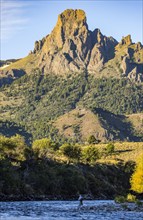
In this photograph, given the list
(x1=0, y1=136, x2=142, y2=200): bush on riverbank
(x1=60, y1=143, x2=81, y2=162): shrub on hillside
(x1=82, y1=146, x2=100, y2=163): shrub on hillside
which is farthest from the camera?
(x1=82, y1=146, x2=100, y2=163): shrub on hillside

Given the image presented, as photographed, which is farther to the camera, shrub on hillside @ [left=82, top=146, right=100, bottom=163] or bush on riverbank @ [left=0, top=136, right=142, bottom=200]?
shrub on hillside @ [left=82, top=146, right=100, bottom=163]

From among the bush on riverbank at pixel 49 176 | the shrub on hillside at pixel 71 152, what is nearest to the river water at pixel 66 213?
the bush on riverbank at pixel 49 176

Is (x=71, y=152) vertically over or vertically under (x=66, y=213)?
over

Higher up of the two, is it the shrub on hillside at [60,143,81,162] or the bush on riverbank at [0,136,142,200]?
the shrub on hillside at [60,143,81,162]

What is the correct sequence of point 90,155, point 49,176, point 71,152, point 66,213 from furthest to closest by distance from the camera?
point 90,155 < point 71,152 < point 49,176 < point 66,213

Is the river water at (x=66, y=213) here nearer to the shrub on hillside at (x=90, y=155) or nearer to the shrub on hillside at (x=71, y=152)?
the shrub on hillside at (x=71, y=152)

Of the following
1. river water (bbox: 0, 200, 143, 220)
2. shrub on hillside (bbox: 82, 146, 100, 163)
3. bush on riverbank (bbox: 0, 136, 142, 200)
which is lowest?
river water (bbox: 0, 200, 143, 220)

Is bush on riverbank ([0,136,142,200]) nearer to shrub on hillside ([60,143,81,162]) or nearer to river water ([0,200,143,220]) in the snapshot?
shrub on hillside ([60,143,81,162])

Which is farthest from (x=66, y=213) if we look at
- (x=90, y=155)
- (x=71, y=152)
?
(x=90, y=155)

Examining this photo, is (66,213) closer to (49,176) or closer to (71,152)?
(49,176)

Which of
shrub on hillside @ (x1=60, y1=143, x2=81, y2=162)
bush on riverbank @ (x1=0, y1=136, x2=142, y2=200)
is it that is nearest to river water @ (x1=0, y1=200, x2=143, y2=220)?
bush on riverbank @ (x1=0, y1=136, x2=142, y2=200)

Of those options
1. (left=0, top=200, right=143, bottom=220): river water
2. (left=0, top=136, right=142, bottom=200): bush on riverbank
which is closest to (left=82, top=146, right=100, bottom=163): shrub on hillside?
(left=0, top=136, right=142, bottom=200): bush on riverbank

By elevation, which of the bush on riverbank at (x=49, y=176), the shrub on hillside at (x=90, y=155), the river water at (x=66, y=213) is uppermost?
the shrub on hillside at (x=90, y=155)

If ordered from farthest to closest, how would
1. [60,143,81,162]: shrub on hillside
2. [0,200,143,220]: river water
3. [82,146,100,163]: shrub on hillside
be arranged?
[82,146,100,163]: shrub on hillside, [60,143,81,162]: shrub on hillside, [0,200,143,220]: river water
